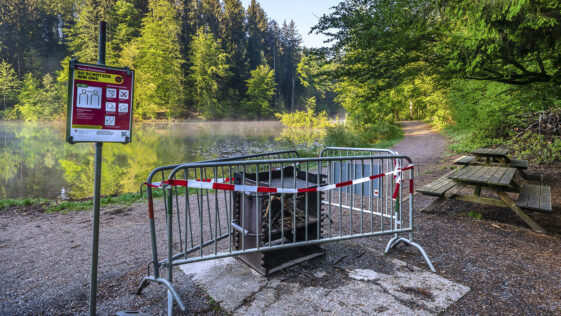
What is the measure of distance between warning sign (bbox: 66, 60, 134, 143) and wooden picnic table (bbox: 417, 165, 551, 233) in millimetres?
4941

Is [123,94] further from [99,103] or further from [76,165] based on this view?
[76,165]

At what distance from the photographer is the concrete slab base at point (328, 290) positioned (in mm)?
2578

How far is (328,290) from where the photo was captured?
287cm

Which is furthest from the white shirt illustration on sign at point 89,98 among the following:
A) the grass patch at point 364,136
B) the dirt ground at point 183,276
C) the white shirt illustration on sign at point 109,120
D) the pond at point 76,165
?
the grass patch at point 364,136

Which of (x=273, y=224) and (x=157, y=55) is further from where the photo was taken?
(x=157, y=55)

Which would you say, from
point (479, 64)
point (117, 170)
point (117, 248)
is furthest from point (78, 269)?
point (117, 170)

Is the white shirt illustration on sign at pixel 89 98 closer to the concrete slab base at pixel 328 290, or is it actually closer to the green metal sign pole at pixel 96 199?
the green metal sign pole at pixel 96 199

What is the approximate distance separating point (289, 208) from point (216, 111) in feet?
180

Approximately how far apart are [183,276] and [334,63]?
7779 mm

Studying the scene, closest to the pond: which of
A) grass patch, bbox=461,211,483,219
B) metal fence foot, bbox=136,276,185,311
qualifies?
metal fence foot, bbox=136,276,185,311

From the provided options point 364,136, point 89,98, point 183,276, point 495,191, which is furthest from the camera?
point 364,136

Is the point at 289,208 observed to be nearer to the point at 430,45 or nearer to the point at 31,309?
the point at 31,309

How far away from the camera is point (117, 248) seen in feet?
14.6

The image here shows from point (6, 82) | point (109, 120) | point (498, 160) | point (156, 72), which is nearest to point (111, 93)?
point (109, 120)
